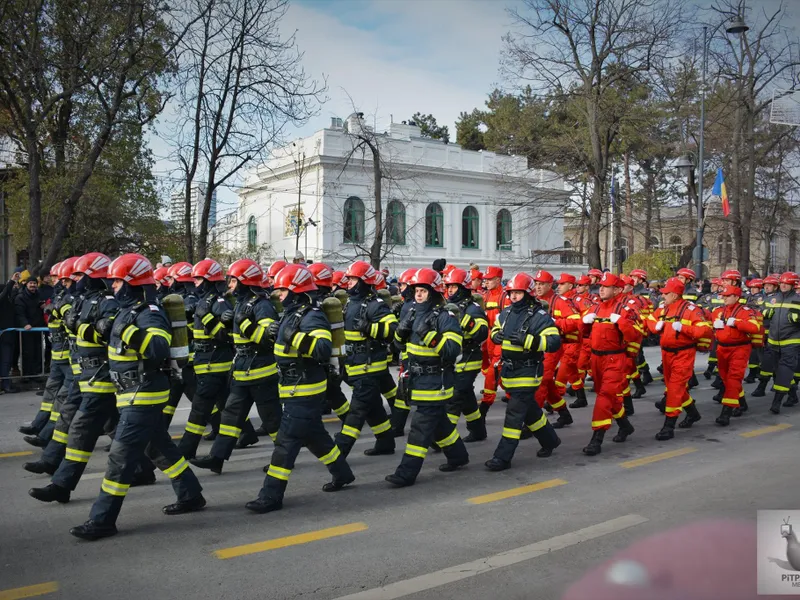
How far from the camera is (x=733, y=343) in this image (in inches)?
417

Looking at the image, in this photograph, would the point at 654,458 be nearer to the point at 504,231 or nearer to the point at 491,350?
the point at 491,350

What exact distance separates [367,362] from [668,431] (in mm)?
4087

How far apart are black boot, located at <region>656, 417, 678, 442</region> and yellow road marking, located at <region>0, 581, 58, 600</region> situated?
7.13 m

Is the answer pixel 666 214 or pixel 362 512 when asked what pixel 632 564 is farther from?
pixel 666 214

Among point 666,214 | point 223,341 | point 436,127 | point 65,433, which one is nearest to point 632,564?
point 223,341

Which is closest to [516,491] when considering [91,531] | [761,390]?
[91,531]

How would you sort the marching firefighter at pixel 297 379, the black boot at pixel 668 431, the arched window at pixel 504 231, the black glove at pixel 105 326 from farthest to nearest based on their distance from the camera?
the arched window at pixel 504 231 < the black boot at pixel 668 431 < the marching firefighter at pixel 297 379 < the black glove at pixel 105 326

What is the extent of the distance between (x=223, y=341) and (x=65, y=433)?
1765 mm

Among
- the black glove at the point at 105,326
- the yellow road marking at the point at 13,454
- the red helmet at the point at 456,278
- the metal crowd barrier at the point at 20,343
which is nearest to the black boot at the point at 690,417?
the red helmet at the point at 456,278

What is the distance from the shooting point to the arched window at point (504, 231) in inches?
1655

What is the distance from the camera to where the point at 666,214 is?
48062mm

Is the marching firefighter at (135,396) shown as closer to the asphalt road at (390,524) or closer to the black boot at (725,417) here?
the asphalt road at (390,524)

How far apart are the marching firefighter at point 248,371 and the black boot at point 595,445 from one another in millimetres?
3561

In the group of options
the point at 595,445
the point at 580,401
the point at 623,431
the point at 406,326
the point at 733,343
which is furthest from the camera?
the point at 580,401
